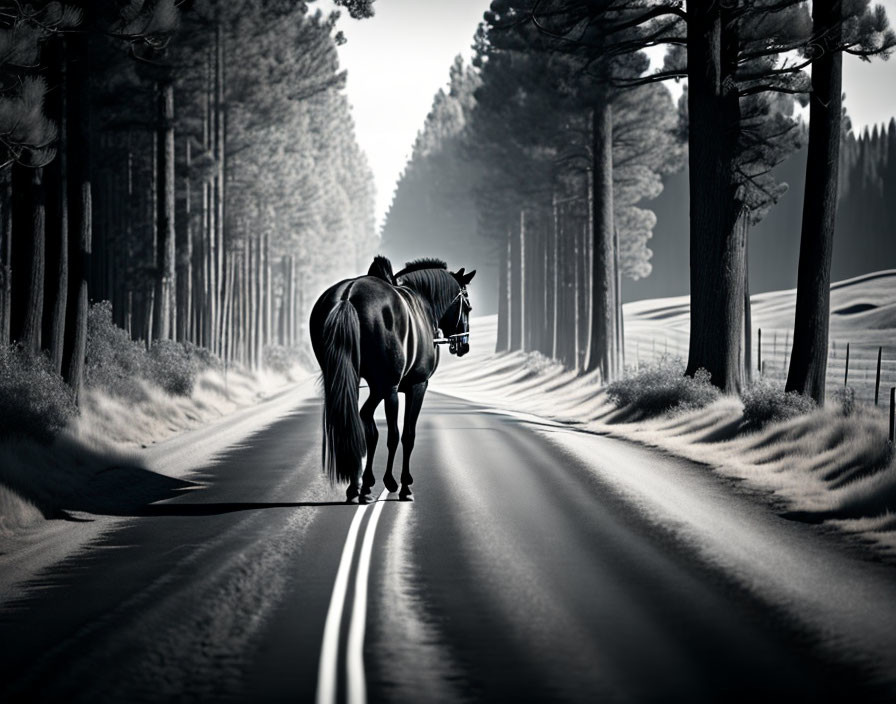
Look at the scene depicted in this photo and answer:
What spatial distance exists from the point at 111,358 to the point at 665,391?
1277cm

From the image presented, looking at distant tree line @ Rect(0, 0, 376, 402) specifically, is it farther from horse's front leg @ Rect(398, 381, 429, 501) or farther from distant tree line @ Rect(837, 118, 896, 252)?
distant tree line @ Rect(837, 118, 896, 252)

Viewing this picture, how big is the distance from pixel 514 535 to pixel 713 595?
9.37 feet

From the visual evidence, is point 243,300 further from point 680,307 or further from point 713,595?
point 680,307

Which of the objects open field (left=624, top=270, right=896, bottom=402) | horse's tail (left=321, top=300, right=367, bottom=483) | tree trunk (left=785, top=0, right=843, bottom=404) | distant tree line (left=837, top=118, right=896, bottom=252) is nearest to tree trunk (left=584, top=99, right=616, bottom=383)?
open field (left=624, top=270, right=896, bottom=402)

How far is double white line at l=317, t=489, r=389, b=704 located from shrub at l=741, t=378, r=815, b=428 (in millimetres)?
9638

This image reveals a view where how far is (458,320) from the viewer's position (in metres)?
13.8

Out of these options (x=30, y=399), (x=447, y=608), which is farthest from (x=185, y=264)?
(x=447, y=608)

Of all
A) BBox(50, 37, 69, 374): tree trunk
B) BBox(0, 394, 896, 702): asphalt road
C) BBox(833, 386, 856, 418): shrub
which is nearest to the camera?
BBox(0, 394, 896, 702): asphalt road

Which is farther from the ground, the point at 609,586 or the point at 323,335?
the point at 323,335

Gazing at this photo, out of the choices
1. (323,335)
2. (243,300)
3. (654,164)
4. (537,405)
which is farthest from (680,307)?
(323,335)

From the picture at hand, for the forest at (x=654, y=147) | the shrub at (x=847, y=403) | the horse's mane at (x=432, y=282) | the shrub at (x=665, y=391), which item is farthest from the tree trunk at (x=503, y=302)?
the horse's mane at (x=432, y=282)

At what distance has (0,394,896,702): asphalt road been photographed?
5.91 meters

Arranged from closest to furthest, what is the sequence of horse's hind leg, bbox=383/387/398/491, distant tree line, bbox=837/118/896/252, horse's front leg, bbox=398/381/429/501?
horse's hind leg, bbox=383/387/398/491
horse's front leg, bbox=398/381/429/501
distant tree line, bbox=837/118/896/252

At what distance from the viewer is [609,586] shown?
8.20 m
